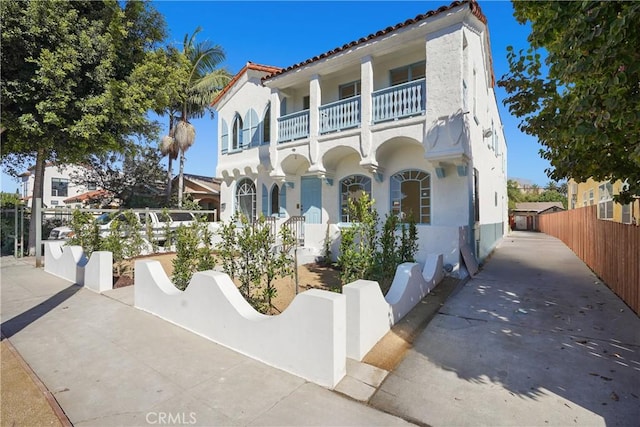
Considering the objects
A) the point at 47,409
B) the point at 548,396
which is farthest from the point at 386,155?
the point at 47,409

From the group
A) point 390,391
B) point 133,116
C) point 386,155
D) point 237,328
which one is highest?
point 133,116

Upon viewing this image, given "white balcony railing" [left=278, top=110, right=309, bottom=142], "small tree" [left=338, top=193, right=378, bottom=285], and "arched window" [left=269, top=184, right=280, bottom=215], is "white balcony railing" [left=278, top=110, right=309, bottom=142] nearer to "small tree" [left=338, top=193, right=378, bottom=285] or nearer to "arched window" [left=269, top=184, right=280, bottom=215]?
"arched window" [left=269, top=184, right=280, bottom=215]

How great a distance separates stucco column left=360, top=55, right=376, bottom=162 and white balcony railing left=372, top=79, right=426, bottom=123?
171 millimetres

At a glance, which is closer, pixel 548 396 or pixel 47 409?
pixel 47 409

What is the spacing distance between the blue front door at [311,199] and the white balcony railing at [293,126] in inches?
71.5

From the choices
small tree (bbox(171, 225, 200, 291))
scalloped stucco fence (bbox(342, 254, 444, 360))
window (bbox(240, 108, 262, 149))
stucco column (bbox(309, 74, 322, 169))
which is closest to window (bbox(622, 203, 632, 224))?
scalloped stucco fence (bbox(342, 254, 444, 360))

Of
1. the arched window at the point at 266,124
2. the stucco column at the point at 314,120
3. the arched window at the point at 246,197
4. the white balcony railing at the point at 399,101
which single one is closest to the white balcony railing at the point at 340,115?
the stucco column at the point at 314,120

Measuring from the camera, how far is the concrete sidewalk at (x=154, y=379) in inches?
111

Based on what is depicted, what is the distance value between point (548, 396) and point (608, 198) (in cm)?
1330

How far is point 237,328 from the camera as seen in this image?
13.7 ft

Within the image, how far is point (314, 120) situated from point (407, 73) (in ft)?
11.6

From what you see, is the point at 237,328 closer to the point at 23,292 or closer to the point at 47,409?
the point at 47,409

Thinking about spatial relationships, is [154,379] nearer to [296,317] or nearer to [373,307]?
[296,317]

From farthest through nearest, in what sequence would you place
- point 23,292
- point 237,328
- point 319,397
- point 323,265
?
point 323,265 < point 23,292 < point 237,328 < point 319,397
